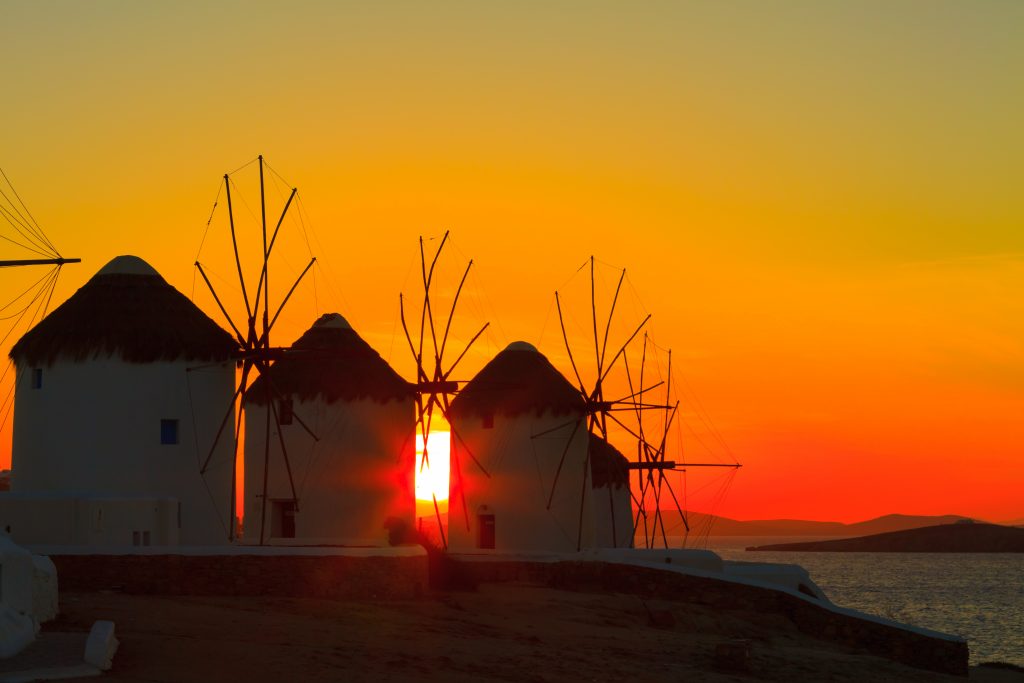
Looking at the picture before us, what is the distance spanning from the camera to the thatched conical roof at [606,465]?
143 ft

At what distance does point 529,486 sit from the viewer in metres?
40.7

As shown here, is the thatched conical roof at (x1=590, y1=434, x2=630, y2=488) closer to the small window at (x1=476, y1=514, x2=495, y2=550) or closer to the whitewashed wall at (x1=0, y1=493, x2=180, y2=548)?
the small window at (x1=476, y1=514, x2=495, y2=550)

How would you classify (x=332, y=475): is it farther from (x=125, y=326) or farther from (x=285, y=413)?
(x=125, y=326)

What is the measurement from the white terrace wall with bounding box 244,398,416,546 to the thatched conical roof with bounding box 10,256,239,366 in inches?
176

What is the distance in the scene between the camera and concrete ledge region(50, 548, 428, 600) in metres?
25.5

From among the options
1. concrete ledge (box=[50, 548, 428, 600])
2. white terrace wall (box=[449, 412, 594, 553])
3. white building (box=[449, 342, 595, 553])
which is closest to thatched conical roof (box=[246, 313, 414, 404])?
white building (box=[449, 342, 595, 553])

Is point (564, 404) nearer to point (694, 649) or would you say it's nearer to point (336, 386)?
point (336, 386)

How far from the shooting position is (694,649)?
26.0 metres

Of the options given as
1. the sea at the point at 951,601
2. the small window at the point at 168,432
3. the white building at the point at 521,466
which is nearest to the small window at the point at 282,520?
the white building at the point at 521,466

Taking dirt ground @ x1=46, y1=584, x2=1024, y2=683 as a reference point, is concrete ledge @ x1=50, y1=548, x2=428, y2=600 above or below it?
above

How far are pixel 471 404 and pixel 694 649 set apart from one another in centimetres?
1665

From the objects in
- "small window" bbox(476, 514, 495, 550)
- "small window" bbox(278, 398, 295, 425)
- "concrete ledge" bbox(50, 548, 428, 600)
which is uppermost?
"small window" bbox(278, 398, 295, 425)

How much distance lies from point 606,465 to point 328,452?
36.0 feet

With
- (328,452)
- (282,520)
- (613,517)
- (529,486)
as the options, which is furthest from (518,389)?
(282,520)
